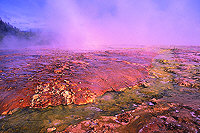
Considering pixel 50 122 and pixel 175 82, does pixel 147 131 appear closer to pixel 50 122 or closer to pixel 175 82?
pixel 50 122

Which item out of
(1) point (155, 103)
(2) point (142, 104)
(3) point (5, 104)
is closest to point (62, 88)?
(3) point (5, 104)

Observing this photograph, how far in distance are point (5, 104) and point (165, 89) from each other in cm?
376

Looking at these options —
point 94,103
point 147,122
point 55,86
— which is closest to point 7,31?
point 55,86

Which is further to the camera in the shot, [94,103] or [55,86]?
[55,86]

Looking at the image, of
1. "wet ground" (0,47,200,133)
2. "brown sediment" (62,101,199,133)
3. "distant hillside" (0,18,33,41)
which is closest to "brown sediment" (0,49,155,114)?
"wet ground" (0,47,200,133)

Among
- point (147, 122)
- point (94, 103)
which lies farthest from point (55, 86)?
point (147, 122)

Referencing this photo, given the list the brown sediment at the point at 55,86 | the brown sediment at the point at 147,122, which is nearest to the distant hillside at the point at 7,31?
the brown sediment at the point at 55,86

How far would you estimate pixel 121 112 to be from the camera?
2143 mm

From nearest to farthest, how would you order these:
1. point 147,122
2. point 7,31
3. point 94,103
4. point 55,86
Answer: point 147,122, point 94,103, point 55,86, point 7,31

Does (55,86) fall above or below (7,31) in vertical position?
below

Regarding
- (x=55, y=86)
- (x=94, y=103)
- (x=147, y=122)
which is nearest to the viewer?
(x=147, y=122)

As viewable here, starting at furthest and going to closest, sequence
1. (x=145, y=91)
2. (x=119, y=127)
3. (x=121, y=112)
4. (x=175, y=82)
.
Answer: (x=175, y=82), (x=145, y=91), (x=121, y=112), (x=119, y=127)

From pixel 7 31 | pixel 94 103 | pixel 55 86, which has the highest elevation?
pixel 7 31

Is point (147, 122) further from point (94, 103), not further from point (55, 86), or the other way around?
point (55, 86)
